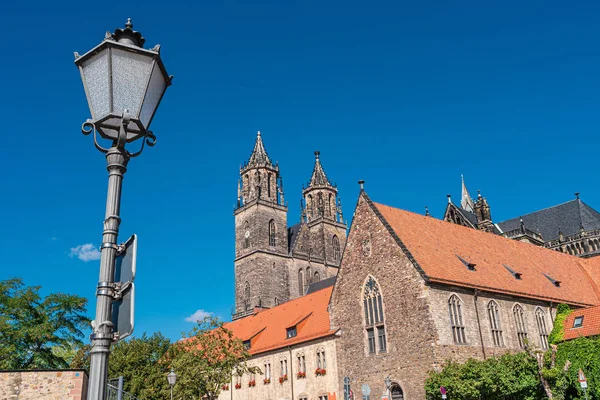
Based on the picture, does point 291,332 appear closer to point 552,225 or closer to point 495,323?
point 495,323

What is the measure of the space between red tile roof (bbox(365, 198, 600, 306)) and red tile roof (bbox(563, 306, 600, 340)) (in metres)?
2.05

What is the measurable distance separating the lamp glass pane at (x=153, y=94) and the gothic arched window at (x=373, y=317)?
2794 cm

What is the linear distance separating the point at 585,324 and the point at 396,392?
455 inches

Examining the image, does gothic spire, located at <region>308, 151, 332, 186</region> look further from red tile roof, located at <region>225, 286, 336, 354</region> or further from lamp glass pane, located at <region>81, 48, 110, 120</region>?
lamp glass pane, located at <region>81, 48, 110, 120</region>

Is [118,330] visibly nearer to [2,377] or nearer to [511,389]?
[2,377]

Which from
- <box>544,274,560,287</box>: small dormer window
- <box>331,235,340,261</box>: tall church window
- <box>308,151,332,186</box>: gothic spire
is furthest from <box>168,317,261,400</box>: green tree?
<box>308,151,332,186</box>: gothic spire

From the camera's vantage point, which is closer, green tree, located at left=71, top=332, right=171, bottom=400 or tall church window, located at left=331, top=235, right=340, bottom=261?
green tree, located at left=71, top=332, right=171, bottom=400

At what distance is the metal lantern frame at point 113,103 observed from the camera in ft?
15.0

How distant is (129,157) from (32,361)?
41.8 meters

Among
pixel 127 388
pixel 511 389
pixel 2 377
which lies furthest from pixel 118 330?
pixel 127 388

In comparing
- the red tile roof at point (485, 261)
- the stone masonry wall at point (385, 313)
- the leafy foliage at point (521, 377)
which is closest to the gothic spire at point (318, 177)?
the red tile roof at point (485, 261)

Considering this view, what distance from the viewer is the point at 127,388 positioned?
40375 mm

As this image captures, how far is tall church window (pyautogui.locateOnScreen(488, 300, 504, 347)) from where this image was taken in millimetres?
31203

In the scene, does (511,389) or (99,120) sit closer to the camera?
(99,120)
